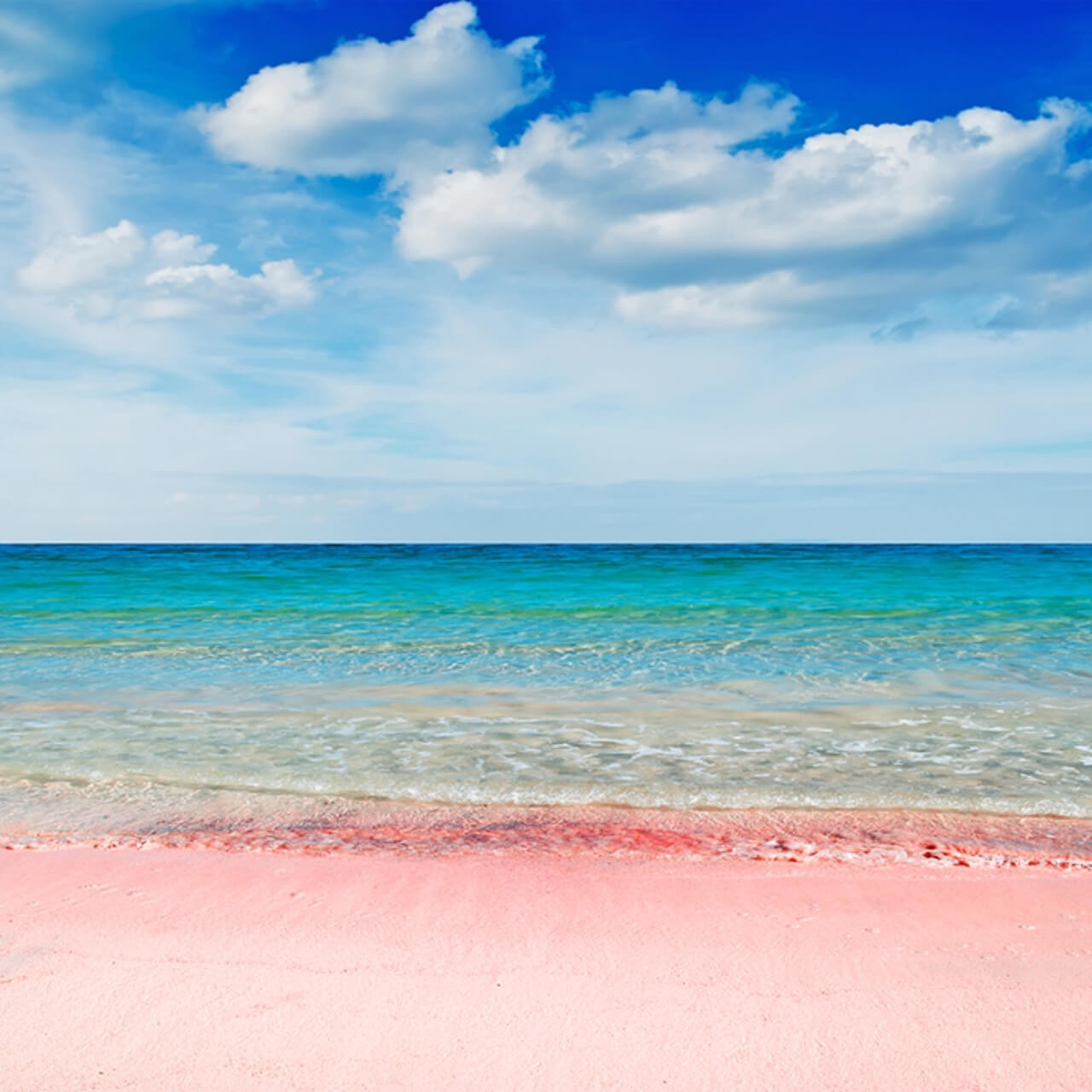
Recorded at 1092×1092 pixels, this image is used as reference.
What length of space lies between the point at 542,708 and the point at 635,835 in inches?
147

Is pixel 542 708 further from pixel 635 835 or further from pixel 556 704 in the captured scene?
pixel 635 835

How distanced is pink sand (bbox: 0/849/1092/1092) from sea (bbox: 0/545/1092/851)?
147 centimetres

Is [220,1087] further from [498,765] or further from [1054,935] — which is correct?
[498,765]

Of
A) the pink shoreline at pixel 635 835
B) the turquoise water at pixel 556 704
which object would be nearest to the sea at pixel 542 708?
the turquoise water at pixel 556 704

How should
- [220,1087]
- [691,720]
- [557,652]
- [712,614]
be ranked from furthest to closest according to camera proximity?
[712,614] → [557,652] → [691,720] → [220,1087]

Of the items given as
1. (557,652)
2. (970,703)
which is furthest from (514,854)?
(557,652)

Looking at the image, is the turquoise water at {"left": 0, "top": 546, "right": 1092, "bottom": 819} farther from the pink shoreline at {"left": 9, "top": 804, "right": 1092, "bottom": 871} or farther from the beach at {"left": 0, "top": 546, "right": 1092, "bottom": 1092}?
the pink shoreline at {"left": 9, "top": 804, "right": 1092, "bottom": 871}

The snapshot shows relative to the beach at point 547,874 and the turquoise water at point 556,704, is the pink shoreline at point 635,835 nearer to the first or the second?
the beach at point 547,874

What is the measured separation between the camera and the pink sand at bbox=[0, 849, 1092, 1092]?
2.61m

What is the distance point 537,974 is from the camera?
318 cm

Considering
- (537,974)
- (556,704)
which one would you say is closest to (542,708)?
(556,704)

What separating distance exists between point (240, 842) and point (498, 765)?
2174 mm

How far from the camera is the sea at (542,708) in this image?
232 inches

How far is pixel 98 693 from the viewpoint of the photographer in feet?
30.9
